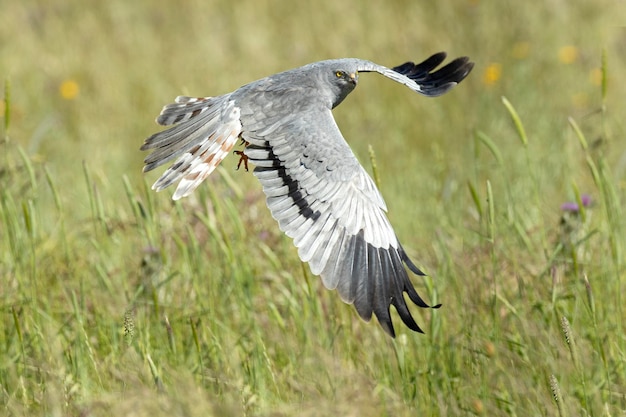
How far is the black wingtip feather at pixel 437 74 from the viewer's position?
3766mm

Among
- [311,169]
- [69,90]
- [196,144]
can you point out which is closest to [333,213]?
[311,169]

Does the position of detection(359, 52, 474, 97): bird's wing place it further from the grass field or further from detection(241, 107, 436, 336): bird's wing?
detection(241, 107, 436, 336): bird's wing

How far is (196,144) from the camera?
10.9 feet

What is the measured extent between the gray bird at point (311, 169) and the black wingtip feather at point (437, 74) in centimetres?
20

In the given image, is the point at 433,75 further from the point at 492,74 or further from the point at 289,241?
the point at 492,74

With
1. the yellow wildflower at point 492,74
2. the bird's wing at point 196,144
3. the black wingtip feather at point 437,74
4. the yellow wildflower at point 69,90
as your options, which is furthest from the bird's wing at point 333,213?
the yellow wildflower at point 69,90

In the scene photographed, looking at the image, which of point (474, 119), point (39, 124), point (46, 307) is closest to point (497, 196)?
point (474, 119)

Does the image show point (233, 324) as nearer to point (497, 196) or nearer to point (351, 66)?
point (351, 66)

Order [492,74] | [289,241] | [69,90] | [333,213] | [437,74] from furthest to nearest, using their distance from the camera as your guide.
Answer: [69,90] → [492,74] → [437,74] → [289,241] → [333,213]

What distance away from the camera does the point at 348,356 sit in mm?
3135

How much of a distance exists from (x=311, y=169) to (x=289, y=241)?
2.84 ft

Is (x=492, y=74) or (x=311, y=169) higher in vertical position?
(x=492, y=74)

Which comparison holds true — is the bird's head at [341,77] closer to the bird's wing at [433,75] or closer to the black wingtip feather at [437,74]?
the bird's wing at [433,75]

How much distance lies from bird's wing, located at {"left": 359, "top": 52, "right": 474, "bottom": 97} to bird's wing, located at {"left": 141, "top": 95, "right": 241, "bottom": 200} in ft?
2.01
